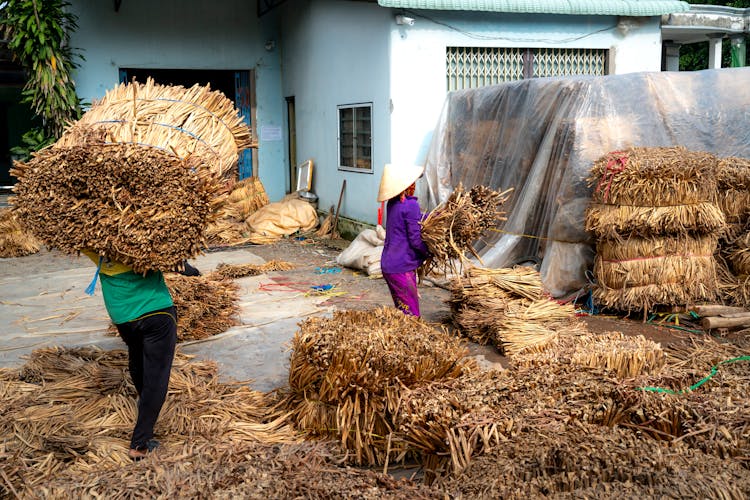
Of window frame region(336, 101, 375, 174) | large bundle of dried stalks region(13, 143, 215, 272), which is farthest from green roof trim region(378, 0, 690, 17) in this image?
large bundle of dried stalks region(13, 143, 215, 272)

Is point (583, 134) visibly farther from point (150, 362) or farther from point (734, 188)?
point (150, 362)

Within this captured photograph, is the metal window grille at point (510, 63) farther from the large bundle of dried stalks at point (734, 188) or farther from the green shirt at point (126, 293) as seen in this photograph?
the green shirt at point (126, 293)

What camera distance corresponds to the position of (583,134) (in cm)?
710

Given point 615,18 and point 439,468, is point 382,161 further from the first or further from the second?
point 439,468

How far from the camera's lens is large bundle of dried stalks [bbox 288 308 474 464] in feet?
12.7

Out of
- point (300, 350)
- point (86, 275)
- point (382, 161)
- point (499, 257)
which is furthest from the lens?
point (382, 161)

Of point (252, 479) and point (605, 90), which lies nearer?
point (252, 479)

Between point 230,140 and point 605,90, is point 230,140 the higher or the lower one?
the lower one

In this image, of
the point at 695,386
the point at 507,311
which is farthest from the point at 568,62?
the point at 695,386

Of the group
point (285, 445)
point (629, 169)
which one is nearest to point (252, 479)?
point (285, 445)

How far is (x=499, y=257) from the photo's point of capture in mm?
7969

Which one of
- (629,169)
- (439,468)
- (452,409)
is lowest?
(439,468)

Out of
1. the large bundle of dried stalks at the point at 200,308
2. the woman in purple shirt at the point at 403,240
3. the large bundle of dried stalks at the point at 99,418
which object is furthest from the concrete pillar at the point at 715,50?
the large bundle of dried stalks at the point at 99,418

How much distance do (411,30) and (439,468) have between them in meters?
7.37
